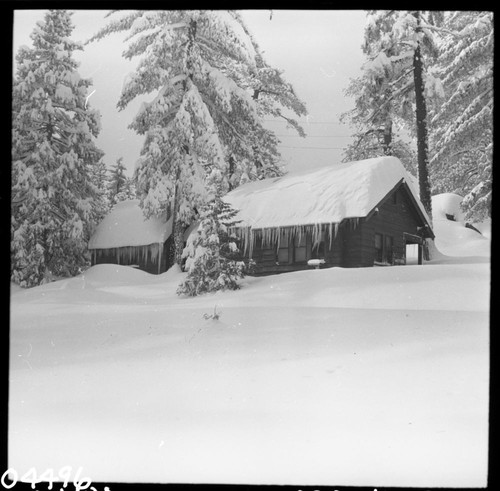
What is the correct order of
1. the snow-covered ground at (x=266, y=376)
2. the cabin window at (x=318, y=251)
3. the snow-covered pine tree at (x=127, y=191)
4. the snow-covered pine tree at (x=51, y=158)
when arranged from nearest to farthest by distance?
1. the snow-covered ground at (x=266, y=376)
2. the snow-covered pine tree at (x=51, y=158)
3. the cabin window at (x=318, y=251)
4. the snow-covered pine tree at (x=127, y=191)

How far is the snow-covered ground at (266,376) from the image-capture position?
4.59 metres

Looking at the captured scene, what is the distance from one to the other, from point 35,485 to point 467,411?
3.51 m

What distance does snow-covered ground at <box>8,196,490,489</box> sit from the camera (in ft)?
15.1

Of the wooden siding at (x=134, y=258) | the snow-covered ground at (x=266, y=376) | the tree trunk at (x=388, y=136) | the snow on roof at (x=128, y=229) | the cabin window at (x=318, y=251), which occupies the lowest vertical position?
the snow-covered ground at (x=266, y=376)

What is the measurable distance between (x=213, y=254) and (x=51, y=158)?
5.97 feet

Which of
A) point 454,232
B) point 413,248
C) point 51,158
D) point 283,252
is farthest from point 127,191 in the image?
point 454,232

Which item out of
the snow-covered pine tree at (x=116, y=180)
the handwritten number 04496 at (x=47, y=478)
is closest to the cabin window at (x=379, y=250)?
the snow-covered pine tree at (x=116, y=180)

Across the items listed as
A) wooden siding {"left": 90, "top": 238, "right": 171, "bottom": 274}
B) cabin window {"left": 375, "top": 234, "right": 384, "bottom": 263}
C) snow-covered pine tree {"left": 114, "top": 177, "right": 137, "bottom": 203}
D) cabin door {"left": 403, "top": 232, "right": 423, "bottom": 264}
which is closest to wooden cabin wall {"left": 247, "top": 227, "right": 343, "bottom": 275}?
cabin window {"left": 375, "top": 234, "right": 384, "bottom": 263}

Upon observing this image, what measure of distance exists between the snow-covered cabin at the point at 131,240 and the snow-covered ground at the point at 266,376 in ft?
0.44

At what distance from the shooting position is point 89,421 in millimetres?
4793

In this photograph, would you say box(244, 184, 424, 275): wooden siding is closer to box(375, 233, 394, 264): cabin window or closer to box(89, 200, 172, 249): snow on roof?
box(375, 233, 394, 264): cabin window

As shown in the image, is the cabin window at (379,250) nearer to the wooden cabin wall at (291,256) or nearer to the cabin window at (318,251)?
the wooden cabin wall at (291,256)

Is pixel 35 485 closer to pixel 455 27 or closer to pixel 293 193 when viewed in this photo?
pixel 293 193

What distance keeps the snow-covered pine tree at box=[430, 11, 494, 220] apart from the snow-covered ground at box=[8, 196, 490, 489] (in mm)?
354
